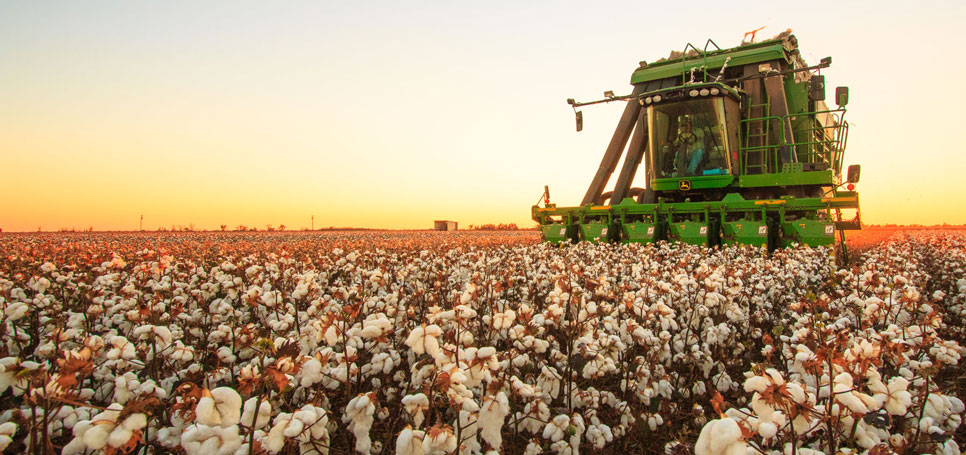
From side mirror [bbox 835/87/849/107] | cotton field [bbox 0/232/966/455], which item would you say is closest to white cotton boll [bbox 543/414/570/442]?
cotton field [bbox 0/232/966/455]

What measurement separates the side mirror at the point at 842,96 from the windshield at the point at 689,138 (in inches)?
99.8

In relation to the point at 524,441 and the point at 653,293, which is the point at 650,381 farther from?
the point at 653,293

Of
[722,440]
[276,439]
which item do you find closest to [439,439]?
[276,439]

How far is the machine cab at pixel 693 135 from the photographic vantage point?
497 inches

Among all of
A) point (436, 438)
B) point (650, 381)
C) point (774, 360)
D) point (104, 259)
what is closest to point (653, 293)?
point (774, 360)

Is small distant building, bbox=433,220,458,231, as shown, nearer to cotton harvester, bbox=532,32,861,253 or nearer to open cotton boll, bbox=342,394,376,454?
cotton harvester, bbox=532,32,861,253

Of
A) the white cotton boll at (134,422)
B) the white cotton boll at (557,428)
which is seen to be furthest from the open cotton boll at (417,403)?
the white cotton boll at (134,422)

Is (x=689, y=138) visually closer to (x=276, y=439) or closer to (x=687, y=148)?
(x=687, y=148)

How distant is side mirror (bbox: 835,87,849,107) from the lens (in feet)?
33.3

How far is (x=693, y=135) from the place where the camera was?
13406mm

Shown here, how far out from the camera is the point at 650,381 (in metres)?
3.46

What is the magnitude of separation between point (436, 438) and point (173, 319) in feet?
10.8

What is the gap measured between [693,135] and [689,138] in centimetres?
12

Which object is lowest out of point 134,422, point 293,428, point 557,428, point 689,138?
point 557,428
